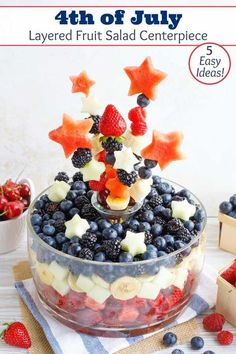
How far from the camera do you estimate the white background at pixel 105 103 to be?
177 cm

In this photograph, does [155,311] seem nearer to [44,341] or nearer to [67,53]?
[44,341]

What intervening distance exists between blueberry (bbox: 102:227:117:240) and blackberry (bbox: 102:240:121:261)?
19mm

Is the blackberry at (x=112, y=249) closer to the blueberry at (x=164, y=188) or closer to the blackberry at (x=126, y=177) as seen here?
the blackberry at (x=126, y=177)

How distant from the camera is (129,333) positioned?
1.48 m

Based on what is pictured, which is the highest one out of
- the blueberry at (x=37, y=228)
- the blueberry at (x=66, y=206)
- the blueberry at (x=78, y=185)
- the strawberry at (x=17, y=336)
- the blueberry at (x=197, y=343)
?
the blueberry at (x=78, y=185)

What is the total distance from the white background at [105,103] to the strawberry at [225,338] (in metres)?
0.59

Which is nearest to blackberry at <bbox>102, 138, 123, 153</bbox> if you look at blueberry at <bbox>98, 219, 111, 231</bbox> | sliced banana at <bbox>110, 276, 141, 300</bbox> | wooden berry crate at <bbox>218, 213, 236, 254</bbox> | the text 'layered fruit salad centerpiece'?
the text 'layered fruit salad centerpiece'

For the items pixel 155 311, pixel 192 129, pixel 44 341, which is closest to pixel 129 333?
pixel 155 311

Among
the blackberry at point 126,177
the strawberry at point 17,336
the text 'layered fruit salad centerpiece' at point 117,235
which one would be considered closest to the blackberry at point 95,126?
the text 'layered fruit salad centerpiece' at point 117,235

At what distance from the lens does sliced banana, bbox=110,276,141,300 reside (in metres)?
1.38

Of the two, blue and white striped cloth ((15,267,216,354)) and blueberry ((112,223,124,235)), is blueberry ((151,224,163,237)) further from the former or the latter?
blue and white striped cloth ((15,267,216,354))

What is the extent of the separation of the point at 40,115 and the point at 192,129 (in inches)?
16.4

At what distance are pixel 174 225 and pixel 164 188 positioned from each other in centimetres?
15

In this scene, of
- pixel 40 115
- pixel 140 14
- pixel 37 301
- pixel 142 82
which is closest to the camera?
pixel 142 82
